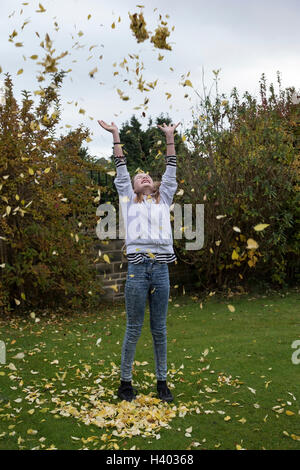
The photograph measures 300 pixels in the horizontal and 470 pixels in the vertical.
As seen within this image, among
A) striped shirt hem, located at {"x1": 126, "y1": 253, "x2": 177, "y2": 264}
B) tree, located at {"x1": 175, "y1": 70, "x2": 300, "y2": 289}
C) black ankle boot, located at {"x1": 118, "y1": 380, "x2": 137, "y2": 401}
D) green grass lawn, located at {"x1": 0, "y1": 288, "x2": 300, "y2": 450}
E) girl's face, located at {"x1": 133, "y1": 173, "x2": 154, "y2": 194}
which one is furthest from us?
tree, located at {"x1": 175, "y1": 70, "x2": 300, "y2": 289}

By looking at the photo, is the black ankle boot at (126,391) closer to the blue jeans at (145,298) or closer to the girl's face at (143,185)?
the blue jeans at (145,298)

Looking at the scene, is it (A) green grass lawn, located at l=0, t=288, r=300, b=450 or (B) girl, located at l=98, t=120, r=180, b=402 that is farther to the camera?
(B) girl, located at l=98, t=120, r=180, b=402

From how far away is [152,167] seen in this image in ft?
29.6

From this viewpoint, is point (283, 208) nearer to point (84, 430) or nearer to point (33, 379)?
point (33, 379)

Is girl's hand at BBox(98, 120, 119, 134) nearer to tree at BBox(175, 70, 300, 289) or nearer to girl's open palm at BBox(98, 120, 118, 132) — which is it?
girl's open palm at BBox(98, 120, 118, 132)

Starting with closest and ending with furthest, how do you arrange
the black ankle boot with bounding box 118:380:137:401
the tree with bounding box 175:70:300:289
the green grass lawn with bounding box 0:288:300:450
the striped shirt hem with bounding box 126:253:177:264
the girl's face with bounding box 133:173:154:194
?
the green grass lawn with bounding box 0:288:300:450, the striped shirt hem with bounding box 126:253:177:264, the girl's face with bounding box 133:173:154:194, the black ankle boot with bounding box 118:380:137:401, the tree with bounding box 175:70:300:289

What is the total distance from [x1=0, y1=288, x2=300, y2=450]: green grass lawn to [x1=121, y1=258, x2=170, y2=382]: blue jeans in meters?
0.43

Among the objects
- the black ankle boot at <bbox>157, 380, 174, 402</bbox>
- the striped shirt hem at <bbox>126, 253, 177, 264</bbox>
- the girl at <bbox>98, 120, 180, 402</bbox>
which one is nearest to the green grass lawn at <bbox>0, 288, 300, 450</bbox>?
the black ankle boot at <bbox>157, 380, 174, 402</bbox>

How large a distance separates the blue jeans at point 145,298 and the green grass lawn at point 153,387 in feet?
1.40

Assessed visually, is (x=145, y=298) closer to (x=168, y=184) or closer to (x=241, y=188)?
(x=168, y=184)

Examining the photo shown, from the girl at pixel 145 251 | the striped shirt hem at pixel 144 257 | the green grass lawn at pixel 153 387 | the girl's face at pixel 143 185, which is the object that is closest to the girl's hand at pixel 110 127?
the girl at pixel 145 251

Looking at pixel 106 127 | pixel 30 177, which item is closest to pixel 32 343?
pixel 30 177

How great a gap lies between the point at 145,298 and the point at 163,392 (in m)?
0.79

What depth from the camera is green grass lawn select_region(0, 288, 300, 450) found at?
10.3 ft
